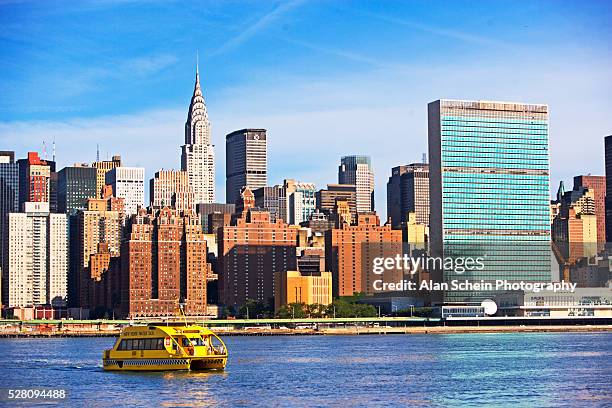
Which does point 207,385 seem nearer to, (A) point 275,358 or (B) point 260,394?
(B) point 260,394

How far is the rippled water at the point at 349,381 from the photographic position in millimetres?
81625

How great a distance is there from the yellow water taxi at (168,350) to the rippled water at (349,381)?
1.13 metres

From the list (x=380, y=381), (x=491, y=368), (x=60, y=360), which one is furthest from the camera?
(x=60, y=360)

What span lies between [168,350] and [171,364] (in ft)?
3.89

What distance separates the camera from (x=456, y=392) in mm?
87438

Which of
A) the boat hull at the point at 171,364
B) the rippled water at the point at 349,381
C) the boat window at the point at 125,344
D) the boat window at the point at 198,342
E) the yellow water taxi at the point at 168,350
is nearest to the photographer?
the rippled water at the point at 349,381

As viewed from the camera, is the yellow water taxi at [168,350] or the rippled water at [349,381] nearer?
the rippled water at [349,381]

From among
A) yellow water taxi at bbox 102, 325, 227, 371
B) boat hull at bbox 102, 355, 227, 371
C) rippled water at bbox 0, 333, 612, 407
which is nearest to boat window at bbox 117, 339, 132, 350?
yellow water taxi at bbox 102, 325, 227, 371

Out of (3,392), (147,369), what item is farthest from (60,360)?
(3,392)

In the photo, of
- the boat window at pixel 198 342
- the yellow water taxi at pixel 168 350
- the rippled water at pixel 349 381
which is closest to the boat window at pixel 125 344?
the yellow water taxi at pixel 168 350

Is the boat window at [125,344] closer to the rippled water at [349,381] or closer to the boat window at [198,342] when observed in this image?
the rippled water at [349,381]

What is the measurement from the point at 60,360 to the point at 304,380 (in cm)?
4573

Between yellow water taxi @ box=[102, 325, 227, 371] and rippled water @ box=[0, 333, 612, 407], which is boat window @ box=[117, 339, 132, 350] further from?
rippled water @ box=[0, 333, 612, 407]

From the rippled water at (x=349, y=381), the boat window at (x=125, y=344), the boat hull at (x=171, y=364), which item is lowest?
the rippled water at (x=349, y=381)
